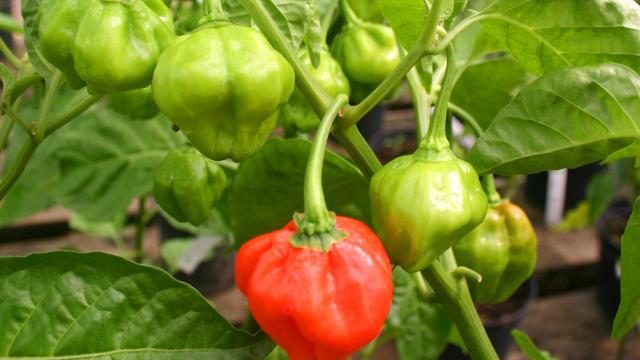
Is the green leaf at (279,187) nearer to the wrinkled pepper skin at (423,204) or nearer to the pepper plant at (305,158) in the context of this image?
the pepper plant at (305,158)

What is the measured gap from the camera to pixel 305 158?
587mm

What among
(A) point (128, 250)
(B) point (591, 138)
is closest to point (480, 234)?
(B) point (591, 138)

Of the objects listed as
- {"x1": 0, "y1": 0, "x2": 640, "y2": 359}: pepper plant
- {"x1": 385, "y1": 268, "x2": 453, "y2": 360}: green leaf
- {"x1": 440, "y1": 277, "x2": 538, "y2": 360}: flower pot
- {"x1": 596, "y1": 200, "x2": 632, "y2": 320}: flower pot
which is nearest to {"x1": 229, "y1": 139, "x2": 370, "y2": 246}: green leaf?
{"x1": 0, "y1": 0, "x2": 640, "y2": 359}: pepper plant

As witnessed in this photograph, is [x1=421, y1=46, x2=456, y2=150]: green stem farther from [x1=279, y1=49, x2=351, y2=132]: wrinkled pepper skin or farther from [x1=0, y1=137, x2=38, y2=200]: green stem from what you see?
[x1=0, y1=137, x2=38, y2=200]: green stem

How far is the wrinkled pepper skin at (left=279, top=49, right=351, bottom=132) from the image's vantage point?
1.89ft

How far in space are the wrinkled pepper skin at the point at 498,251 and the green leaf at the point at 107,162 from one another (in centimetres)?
46

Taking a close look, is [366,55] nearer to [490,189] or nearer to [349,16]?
[349,16]

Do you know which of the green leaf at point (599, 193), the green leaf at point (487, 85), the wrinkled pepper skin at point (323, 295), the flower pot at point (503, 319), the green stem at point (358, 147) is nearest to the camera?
the wrinkled pepper skin at point (323, 295)

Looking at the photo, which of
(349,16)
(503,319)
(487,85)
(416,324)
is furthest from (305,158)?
(503,319)

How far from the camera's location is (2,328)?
48 cm

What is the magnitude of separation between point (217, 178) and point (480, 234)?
0.71 feet

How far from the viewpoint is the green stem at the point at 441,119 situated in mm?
457

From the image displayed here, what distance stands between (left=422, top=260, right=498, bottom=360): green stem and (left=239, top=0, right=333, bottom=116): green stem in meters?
0.14

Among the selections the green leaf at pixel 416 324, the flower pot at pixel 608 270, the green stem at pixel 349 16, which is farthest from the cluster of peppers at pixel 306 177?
the flower pot at pixel 608 270
